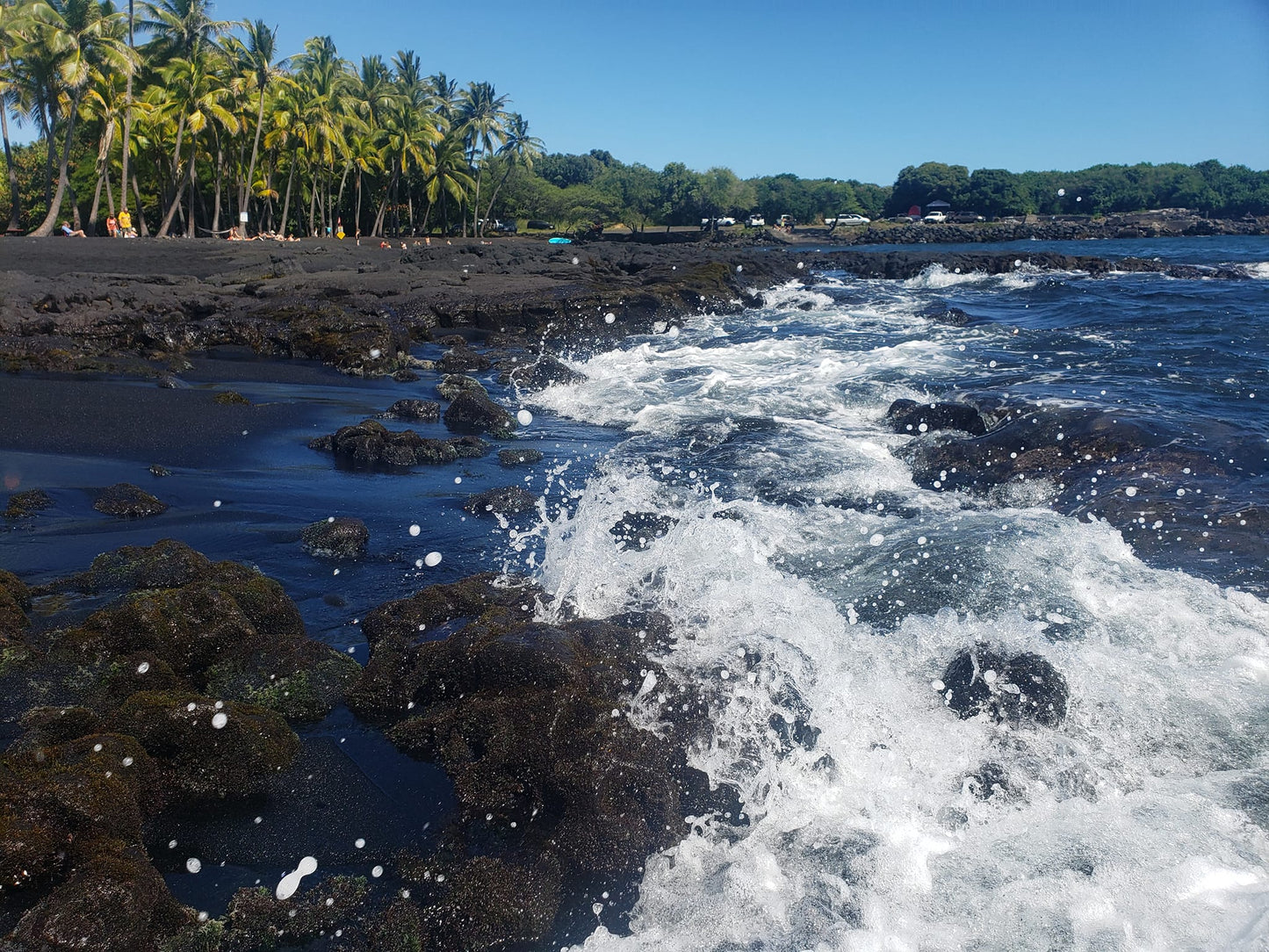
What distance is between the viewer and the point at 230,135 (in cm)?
3747

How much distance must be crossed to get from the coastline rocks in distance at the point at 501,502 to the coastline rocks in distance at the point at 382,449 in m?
1.58

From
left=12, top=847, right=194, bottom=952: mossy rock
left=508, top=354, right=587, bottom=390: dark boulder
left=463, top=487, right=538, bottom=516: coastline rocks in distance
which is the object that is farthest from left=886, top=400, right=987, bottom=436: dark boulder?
left=12, top=847, right=194, bottom=952: mossy rock

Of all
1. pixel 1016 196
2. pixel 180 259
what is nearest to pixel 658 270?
pixel 180 259

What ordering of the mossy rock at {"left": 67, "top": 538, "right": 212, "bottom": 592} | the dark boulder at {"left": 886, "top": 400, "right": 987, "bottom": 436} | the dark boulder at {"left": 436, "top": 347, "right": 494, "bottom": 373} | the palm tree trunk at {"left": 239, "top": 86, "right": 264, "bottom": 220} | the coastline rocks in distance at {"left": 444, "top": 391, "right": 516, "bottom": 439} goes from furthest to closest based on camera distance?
the palm tree trunk at {"left": 239, "top": 86, "right": 264, "bottom": 220}
the dark boulder at {"left": 436, "top": 347, "right": 494, "bottom": 373}
the coastline rocks in distance at {"left": 444, "top": 391, "right": 516, "bottom": 439}
the dark boulder at {"left": 886, "top": 400, "right": 987, "bottom": 436}
the mossy rock at {"left": 67, "top": 538, "right": 212, "bottom": 592}

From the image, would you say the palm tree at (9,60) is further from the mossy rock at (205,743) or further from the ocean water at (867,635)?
the mossy rock at (205,743)

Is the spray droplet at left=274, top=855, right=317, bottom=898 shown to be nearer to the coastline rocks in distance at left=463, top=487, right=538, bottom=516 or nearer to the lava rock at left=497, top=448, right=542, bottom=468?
the coastline rocks in distance at left=463, top=487, right=538, bottom=516

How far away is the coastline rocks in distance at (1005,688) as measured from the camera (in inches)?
173

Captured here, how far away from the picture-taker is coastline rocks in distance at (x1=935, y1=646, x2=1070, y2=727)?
441 cm

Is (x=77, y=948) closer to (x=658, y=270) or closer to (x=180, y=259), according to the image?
(x=180, y=259)

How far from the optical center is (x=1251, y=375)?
41.8 feet

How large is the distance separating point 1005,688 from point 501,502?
15.2 feet

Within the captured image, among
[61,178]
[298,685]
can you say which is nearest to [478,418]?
[298,685]

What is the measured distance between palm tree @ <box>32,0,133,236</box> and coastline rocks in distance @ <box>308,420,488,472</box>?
25028mm

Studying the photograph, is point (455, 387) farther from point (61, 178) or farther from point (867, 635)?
point (61, 178)
